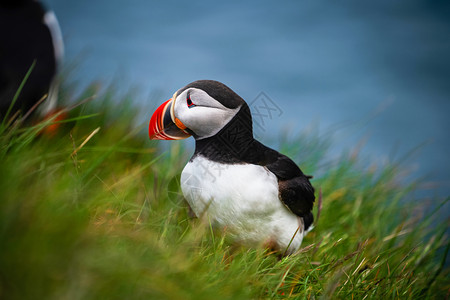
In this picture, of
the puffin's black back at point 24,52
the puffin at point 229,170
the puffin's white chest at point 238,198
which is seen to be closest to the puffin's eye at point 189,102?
the puffin at point 229,170

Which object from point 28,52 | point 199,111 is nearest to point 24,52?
point 28,52

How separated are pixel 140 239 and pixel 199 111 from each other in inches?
24.2

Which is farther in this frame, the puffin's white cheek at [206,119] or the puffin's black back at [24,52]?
the puffin's black back at [24,52]

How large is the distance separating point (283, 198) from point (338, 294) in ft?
1.46

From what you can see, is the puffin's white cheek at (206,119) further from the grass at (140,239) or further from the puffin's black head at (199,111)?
the grass at (140,239)

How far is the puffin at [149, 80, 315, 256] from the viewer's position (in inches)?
63.0

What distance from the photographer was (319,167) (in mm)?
3203

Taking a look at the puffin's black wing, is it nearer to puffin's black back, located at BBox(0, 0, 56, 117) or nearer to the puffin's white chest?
the puffin's white chest

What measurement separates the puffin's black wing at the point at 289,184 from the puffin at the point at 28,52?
1440mm

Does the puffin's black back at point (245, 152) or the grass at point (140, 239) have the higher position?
the puffin's black back at point (245, 152)

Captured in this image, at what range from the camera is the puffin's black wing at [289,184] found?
5.59 ft

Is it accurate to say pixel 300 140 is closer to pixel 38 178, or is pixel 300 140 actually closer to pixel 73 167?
pixel 73 167

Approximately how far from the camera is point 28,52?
92.4 inches

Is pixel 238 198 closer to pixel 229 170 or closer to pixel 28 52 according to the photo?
pixel 229 170
